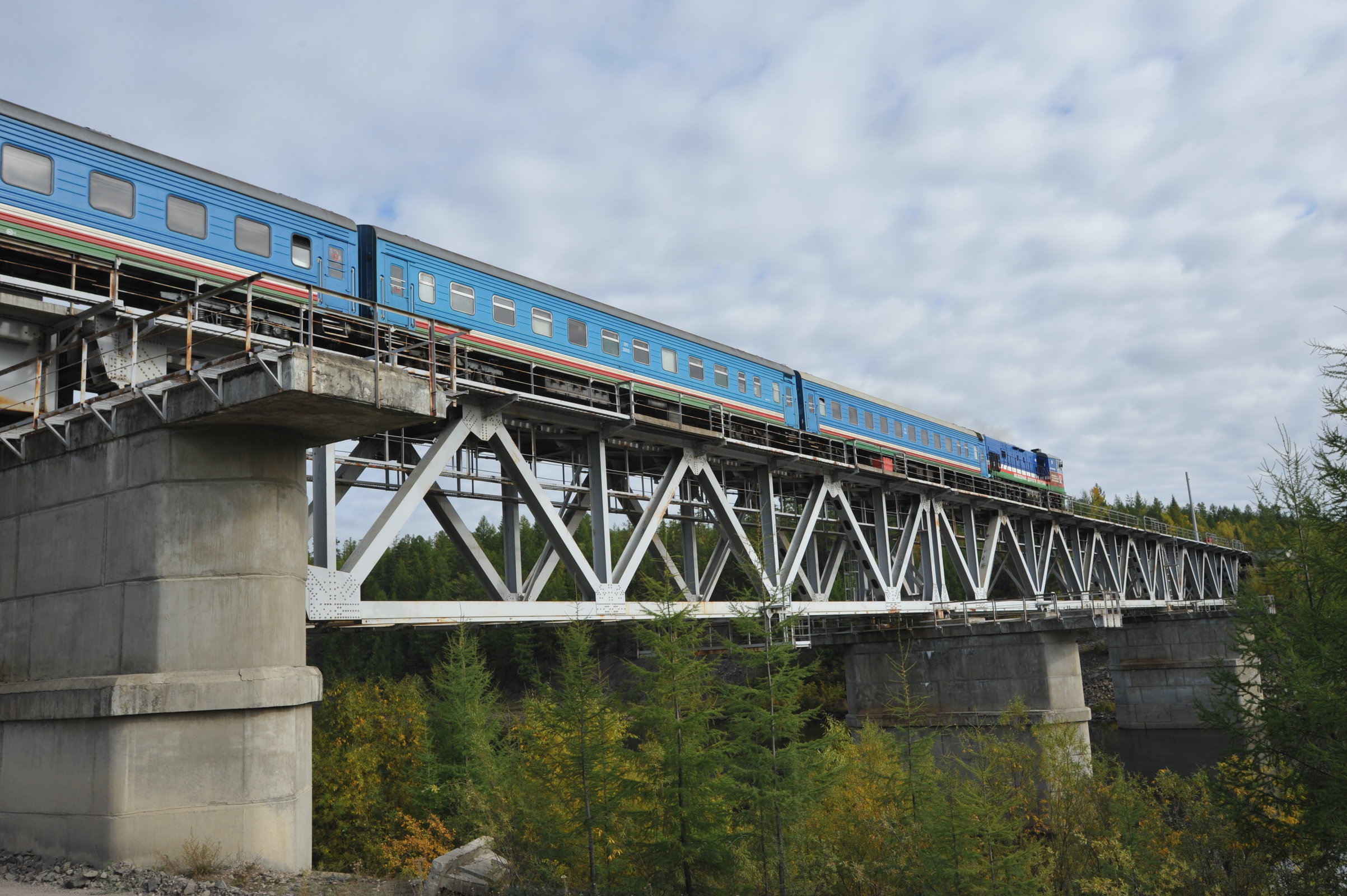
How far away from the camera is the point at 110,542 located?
12.7m

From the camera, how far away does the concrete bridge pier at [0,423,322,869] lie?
1167cm

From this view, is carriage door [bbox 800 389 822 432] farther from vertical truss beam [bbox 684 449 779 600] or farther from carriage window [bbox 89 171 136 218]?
carriage window [bbox 89 171 136 218]

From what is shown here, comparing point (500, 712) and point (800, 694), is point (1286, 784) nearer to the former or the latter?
point (800, 694)

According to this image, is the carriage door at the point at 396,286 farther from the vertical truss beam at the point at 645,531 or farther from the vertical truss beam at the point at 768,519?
the vertical truss beam at the point at 768,519

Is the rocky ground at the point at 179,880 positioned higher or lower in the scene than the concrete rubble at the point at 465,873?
higher

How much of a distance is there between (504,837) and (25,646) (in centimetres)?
732

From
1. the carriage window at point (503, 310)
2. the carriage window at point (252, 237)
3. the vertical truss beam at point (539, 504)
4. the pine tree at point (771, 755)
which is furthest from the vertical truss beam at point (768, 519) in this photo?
the carriage window at point (252, 237)

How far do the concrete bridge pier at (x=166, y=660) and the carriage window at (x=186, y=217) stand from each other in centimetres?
486

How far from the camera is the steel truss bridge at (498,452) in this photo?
558 inches

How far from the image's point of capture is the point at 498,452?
1944 cm

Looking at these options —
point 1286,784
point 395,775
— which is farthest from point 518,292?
point 1286,784

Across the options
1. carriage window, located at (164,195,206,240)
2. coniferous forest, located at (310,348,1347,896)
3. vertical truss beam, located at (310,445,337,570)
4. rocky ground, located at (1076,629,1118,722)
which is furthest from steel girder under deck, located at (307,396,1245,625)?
rocky ground, located at (1076,629,1118,722)

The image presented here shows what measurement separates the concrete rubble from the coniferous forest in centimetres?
29

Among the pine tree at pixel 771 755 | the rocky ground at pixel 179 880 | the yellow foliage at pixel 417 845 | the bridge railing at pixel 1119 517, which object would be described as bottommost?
the yellow foliage at pixel 417 845
